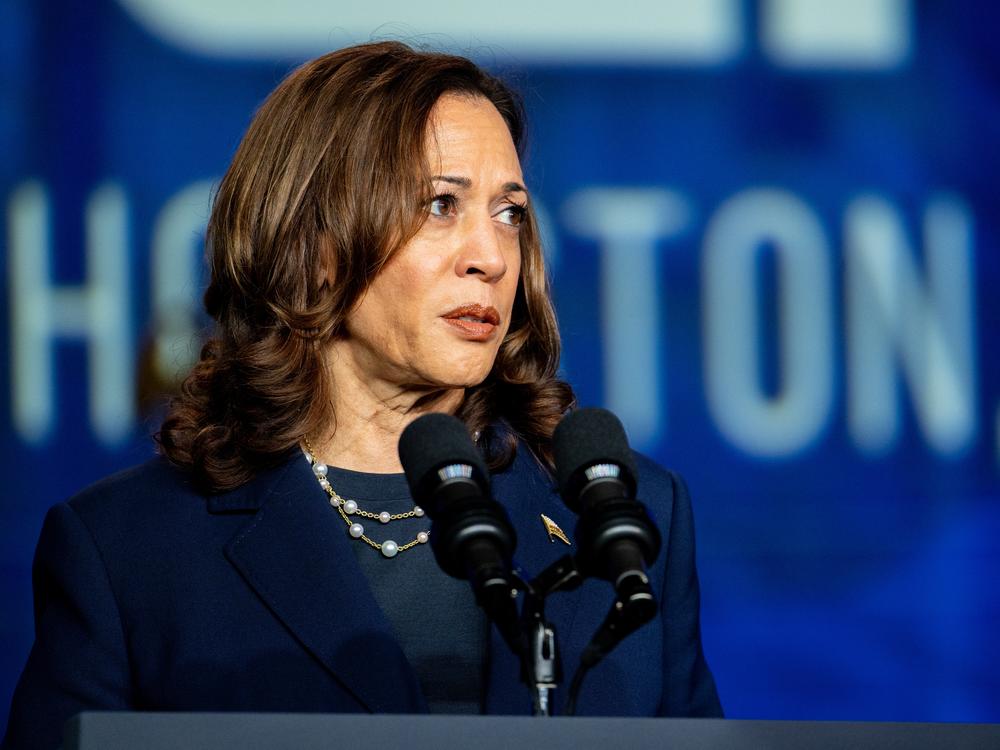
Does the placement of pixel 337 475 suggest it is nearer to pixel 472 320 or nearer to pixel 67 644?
pixel 472 320

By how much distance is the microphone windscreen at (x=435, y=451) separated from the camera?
4.68 ft

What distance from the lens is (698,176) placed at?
342 cm

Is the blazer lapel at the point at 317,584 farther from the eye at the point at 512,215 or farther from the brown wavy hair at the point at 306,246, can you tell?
the eye at the point at 512,215

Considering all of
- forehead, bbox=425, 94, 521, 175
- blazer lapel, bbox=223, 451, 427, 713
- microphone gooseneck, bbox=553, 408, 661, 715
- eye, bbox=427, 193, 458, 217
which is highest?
forehead, bbox=425, 94, 521, 175

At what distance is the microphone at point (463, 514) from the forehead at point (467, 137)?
760 millimetres

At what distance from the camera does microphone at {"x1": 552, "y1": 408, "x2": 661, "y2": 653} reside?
52.5 inches

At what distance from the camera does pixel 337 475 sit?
87.4 inches

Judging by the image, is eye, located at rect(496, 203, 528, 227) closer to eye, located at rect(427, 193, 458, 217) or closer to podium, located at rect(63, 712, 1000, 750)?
eye, located at rect(427, 193, 458, 217)

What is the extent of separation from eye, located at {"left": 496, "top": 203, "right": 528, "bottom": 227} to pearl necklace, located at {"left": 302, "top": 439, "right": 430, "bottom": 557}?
1.44 ft

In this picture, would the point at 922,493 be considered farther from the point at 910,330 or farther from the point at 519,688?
the point at 519,688

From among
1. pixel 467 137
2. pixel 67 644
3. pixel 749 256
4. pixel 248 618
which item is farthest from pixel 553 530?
pixel 749 256

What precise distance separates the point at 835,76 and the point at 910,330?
61 cm

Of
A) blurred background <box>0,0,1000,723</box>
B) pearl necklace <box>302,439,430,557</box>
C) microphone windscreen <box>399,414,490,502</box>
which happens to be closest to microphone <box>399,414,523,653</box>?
microphone windscreen <box>399,414,490,502</box>

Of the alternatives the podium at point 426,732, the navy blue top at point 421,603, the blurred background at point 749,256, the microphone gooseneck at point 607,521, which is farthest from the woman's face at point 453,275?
the blurred background at point 749,256
